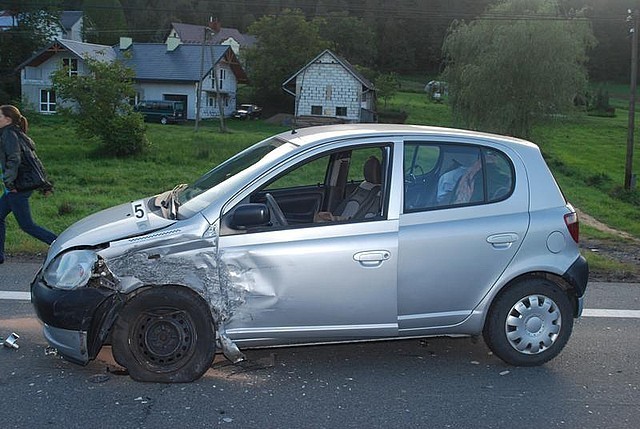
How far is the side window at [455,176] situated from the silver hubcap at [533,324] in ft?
2.69

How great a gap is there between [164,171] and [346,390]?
19905 millimetres

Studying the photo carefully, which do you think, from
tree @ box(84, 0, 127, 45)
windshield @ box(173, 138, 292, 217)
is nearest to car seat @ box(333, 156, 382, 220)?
windshield @ box(173, 138, 292, 217)

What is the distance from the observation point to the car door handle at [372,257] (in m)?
5.00

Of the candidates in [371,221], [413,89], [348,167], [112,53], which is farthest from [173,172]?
[413,89]

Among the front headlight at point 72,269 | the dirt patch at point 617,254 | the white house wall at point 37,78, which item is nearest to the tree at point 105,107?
the dirt patch at point 617,254

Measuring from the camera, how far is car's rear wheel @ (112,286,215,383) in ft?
15.9

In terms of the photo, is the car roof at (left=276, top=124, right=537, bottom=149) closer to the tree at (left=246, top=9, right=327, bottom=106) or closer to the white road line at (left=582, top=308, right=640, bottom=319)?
the white road line at (left=582, top=308, right=640, bottom=319)

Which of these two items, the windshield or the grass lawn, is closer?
the windshield

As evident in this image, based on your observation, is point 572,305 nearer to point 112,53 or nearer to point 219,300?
point 219,300

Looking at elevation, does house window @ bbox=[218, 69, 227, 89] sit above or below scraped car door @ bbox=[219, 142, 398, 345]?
above

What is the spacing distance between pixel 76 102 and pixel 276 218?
2544 cm

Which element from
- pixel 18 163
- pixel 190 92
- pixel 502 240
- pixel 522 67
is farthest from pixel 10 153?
pixel 190 92

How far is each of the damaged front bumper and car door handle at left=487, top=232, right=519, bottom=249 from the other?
103 inches

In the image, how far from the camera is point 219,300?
4902 millimetres
